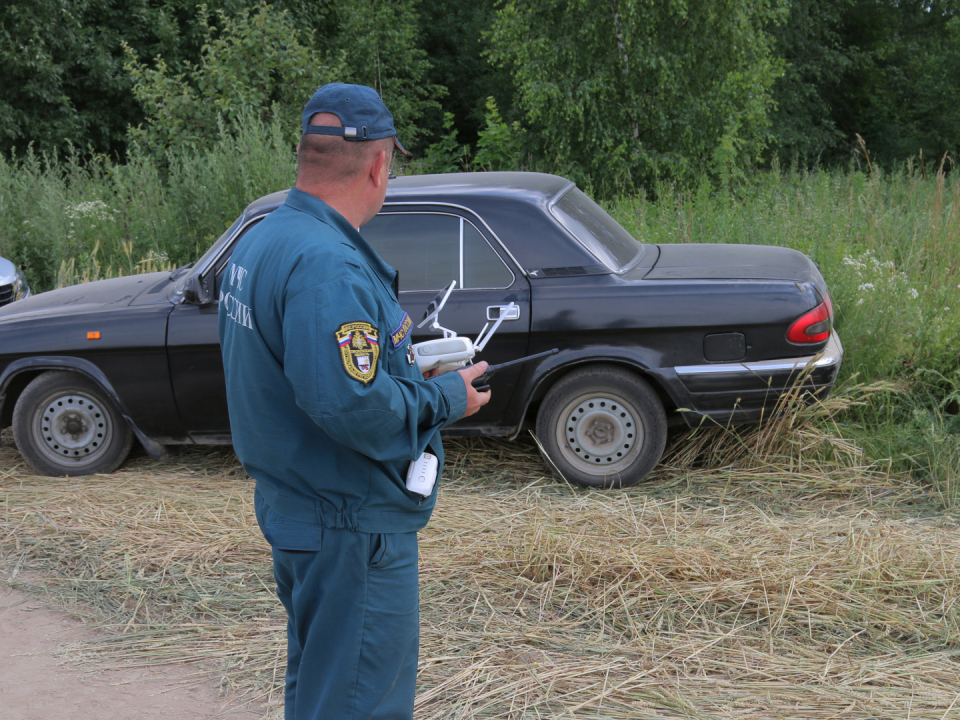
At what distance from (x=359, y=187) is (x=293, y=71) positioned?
11.4m

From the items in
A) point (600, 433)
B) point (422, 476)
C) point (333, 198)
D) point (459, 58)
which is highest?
point (459, 58)

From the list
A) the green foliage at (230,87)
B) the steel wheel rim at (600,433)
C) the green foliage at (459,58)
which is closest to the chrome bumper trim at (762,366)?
the steel wheel rim at (600,433)

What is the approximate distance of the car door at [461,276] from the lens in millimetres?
4820

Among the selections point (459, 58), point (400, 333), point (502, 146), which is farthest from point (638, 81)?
point (459, 58)

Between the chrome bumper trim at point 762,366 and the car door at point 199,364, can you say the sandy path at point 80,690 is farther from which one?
the chrome bumper trim at point 762,366

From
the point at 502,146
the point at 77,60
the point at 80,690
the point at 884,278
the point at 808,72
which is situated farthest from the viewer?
the point at 808,72

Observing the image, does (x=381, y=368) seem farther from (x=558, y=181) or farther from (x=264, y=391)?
(x=558, y=181)

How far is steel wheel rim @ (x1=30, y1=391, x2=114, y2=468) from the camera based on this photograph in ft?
17.7

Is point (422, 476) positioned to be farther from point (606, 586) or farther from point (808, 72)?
point (808, 72)

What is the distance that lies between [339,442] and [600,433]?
10.5 ft

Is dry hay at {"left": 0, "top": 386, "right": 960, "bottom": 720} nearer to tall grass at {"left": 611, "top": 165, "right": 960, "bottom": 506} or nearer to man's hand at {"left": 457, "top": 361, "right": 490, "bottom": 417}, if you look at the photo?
tall grass at {"left": 611, "top": 165, "right": 960, "bottom": 506}

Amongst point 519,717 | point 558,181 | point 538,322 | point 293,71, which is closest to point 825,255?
point 558,181

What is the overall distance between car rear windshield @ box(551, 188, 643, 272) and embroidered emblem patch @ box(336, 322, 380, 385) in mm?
3222

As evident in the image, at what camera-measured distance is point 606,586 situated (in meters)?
3.74
